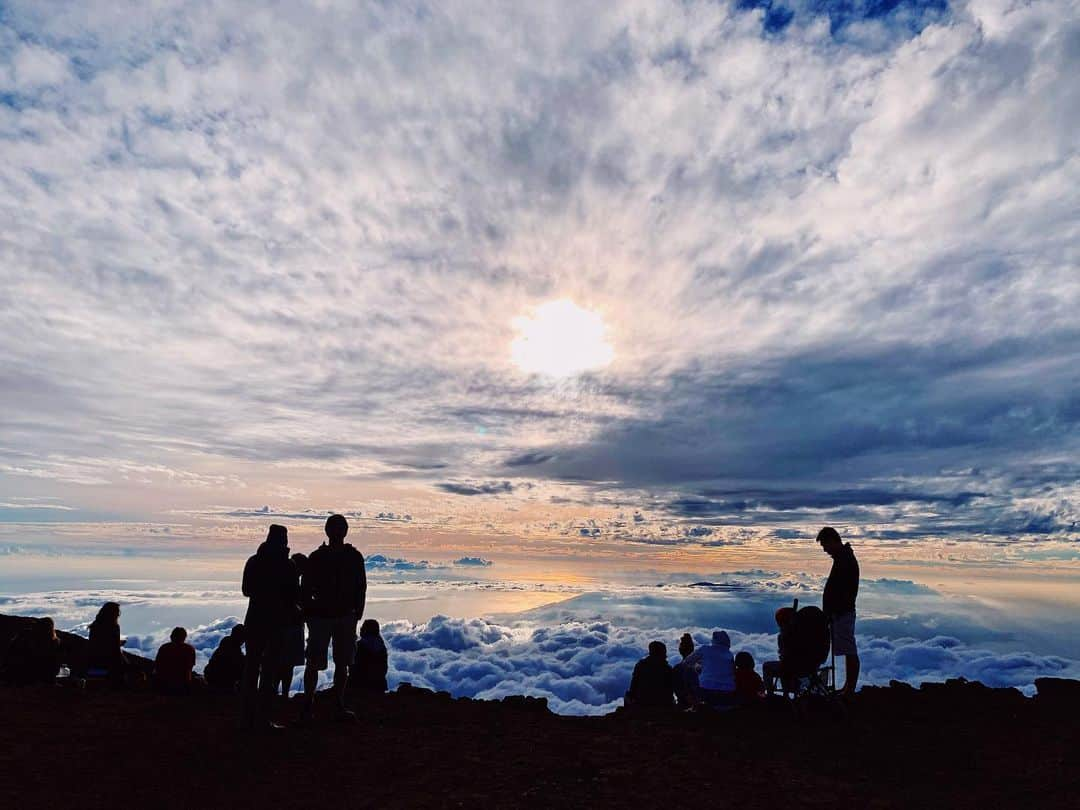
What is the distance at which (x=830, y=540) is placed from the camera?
1050 centimetres

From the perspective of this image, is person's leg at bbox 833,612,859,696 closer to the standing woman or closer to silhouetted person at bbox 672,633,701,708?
silhouetted person at bbox 672,633,701,708

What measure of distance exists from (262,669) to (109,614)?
5.16m

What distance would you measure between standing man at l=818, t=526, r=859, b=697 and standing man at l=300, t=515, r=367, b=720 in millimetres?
7249

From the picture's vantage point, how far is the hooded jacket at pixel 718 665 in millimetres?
10938

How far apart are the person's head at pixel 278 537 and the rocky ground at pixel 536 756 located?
2.54 metres

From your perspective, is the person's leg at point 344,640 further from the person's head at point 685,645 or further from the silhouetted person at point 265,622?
the person's head at point 685,645

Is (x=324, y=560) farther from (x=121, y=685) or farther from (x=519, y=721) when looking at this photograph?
(x=121, y=685)

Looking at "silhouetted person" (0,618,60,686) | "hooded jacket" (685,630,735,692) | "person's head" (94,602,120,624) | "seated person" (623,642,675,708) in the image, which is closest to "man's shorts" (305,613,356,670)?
"person's head" (94,602,120,624)

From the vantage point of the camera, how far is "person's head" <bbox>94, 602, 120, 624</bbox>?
11961 millimetres

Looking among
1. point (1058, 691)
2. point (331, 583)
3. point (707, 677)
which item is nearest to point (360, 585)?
point (331, 583)

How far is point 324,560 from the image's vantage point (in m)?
9.49

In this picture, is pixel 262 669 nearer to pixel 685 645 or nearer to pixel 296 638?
pixel 296 638

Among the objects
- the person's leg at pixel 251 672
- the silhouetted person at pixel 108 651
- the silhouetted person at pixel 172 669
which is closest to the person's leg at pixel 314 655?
the person's leg at pixel 251 672

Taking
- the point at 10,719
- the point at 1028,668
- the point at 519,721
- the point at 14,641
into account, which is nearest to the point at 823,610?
the point at 519,721
